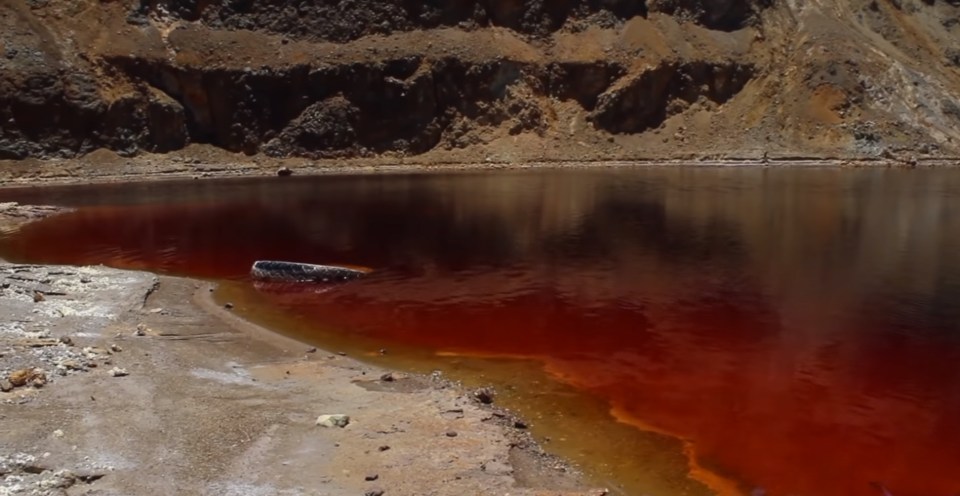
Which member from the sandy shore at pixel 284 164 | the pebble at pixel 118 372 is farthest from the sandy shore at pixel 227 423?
the sandy shore at pixel 284 164

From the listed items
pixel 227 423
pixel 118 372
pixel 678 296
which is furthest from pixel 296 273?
pixel 227 423

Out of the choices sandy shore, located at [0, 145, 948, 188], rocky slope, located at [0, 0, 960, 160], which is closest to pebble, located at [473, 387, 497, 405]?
sandy shore, located at [0, 145, 948, 188]

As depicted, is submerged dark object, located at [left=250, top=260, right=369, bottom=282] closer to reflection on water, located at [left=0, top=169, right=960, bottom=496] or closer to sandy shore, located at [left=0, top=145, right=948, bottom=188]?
reflection on water, located at [left=0, top=169, right=960, bottom=496]

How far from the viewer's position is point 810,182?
226ft

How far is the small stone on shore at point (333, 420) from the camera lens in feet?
47.0

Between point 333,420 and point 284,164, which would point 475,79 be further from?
point 333,420

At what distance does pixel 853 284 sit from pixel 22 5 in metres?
85.4

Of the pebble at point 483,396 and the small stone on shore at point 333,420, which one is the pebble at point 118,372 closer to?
the small stone on shore at point 333,420

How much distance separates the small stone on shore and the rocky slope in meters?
78.5

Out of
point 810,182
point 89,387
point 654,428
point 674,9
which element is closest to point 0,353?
point 89,387

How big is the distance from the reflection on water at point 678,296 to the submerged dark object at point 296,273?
93 cm

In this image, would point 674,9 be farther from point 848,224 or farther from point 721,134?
point 848,224

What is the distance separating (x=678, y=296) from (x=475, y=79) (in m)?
75.4

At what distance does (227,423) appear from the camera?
14156 millimetres
